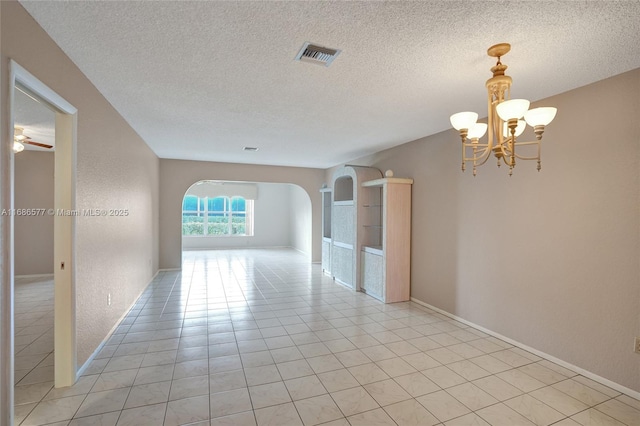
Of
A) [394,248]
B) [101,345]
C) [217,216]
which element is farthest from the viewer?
[217,216]

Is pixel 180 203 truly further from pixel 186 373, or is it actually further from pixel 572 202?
pixel 572 202

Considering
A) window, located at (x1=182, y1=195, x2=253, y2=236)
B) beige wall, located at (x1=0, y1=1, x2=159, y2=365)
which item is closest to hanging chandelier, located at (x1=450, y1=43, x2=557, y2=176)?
beige wall, located at (x1=0, y1=1, x2=159, y2=365)

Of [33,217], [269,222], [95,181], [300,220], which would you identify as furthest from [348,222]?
[33,217]

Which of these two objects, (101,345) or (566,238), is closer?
(566,238)

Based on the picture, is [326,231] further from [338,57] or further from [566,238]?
[338,57]

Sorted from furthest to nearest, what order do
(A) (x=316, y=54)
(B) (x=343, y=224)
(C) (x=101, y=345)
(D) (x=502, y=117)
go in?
(B) (x=343, y=224)
(C) (x=101, y=345)
(A) (x=316, y=54)
(D) (x=502, y=117)

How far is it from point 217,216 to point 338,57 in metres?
9.51

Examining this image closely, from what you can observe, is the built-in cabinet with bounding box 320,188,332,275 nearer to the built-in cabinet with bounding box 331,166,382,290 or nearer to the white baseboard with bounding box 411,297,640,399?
the built-in cabinet with bounding box 331,166,382,290

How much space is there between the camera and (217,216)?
10789 millimetres

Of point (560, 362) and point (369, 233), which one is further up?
point (369, 233)

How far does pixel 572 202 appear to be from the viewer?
2635 millimetres

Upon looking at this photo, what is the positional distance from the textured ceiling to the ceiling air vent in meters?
0.05

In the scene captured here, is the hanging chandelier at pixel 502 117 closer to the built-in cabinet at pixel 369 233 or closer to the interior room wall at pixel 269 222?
the built-in cabinet at pixel 369 233

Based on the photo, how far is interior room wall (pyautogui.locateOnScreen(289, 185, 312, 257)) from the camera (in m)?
9.39
